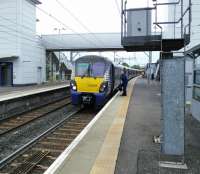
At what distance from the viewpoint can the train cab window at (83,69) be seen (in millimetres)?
16747

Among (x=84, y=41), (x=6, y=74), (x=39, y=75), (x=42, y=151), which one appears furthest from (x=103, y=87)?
(x=39, y=75)

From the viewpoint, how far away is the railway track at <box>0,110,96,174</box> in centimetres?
764

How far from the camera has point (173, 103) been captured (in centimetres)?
643

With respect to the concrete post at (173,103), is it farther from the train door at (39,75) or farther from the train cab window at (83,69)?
the train door at (39,75)

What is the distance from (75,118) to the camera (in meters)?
15.0

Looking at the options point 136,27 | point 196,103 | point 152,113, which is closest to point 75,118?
point 152,113

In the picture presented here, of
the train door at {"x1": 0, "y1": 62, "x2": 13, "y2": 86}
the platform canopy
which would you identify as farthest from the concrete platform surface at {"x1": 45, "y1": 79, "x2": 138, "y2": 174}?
the platform canopy

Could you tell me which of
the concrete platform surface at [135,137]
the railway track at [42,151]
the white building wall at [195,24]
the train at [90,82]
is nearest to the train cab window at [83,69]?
the train at [90,82]

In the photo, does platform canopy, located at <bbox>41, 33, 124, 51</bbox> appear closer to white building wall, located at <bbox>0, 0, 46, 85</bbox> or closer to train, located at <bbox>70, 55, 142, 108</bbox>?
white building wall, located at <bbox>0, 0, 46, 85</bbox>

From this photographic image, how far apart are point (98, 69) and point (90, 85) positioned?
0.98 m

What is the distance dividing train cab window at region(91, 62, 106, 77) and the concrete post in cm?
1022

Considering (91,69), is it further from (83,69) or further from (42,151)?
(42,151)

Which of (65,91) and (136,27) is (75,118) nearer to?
(136,27)

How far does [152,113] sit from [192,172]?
7260mm
